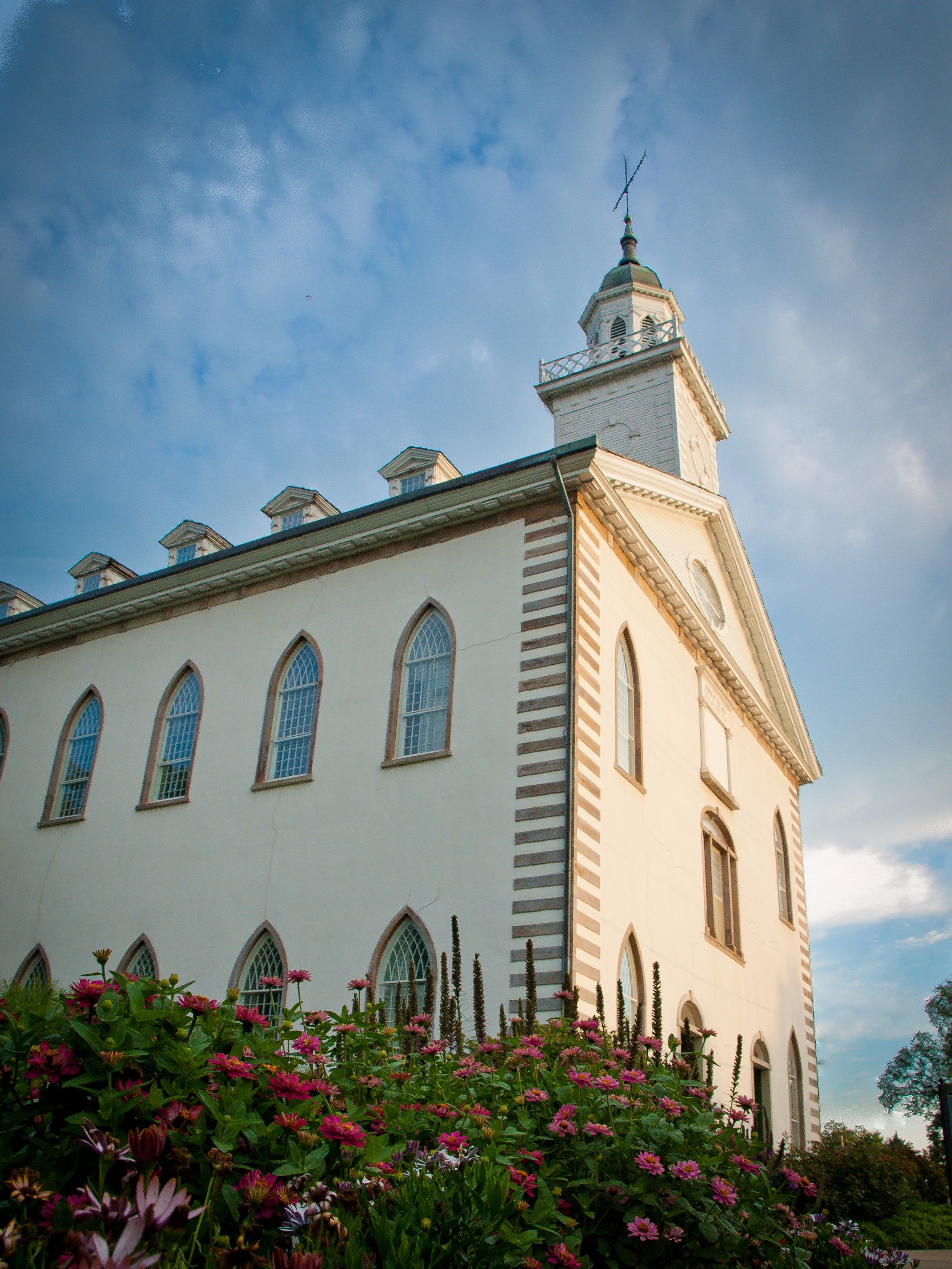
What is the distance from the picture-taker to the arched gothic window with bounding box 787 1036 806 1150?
23734 mm

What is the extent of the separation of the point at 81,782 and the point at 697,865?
39.0 feet

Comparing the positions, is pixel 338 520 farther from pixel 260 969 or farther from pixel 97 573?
pixel 97 573

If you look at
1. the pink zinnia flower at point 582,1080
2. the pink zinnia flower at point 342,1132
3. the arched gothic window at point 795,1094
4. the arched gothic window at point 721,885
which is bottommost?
the pink zinnia flower at point 342,1132

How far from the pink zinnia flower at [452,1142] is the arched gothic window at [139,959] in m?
14.2

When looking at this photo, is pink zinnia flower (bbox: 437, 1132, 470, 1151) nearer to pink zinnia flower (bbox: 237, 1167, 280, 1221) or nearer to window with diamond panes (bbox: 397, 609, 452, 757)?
pink zinnia flower (bbox: 237, 1167, 280, 1221)

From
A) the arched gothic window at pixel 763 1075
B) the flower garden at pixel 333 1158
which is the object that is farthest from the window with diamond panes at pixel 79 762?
the flower garden at pixel 333 1158

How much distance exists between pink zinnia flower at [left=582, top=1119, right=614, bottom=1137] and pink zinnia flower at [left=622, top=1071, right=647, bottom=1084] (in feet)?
1.80

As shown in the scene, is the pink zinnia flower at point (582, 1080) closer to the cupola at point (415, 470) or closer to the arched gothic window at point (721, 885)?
the arched gothic window at point (721, 885)

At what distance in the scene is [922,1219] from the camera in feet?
57.2

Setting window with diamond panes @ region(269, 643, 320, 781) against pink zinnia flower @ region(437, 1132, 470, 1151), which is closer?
pink zinnia flower @ region(437, 1132, 470, 1151)

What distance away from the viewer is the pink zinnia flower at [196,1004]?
15.0 ft

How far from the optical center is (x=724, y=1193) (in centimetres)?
495

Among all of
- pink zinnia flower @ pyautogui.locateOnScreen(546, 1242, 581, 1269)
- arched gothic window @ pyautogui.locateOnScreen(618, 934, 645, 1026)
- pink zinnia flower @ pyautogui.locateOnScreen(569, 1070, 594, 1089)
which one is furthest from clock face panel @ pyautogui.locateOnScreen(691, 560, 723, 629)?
pink zinnia flower @ pyautogui.locateOnScreen(546, 1242, 581, 1269)

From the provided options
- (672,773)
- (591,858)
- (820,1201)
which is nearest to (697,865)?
(672,773)
